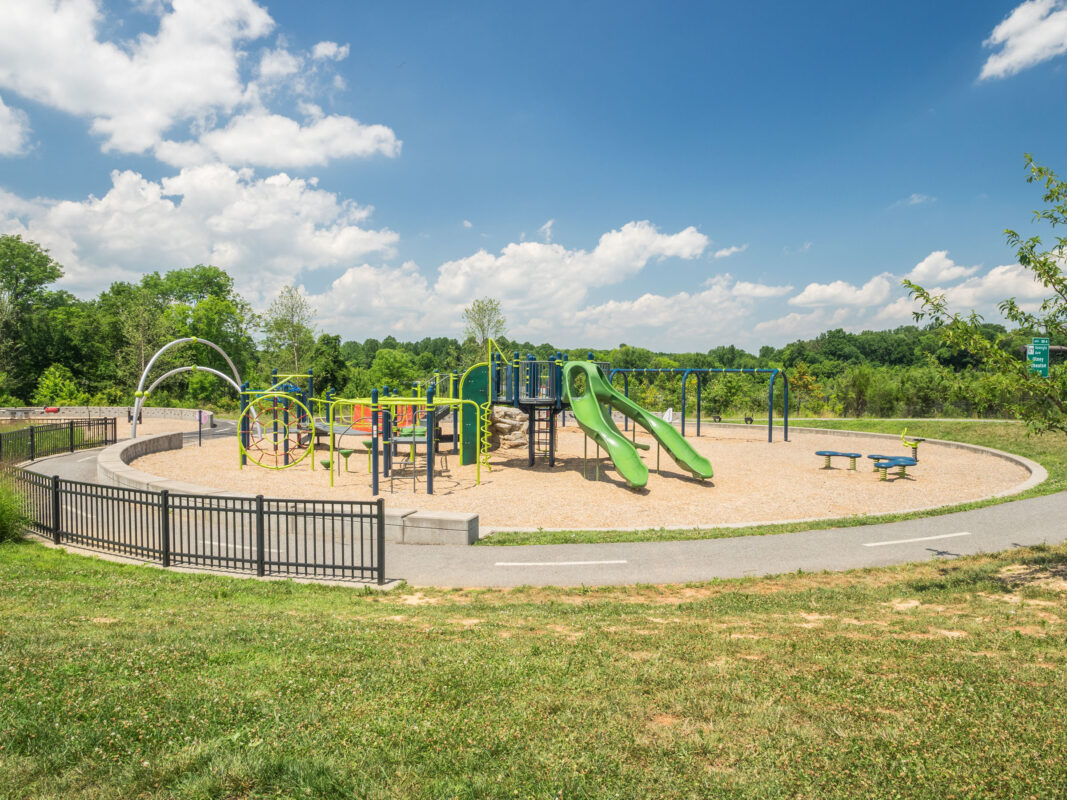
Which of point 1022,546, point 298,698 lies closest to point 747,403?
point 1022,546

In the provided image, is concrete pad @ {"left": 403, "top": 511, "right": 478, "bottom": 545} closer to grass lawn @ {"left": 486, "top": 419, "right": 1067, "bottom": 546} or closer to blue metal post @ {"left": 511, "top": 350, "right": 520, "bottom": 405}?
grass lawn @ {"left": 486, "top": 419, "right": 1067, "bottom": 546}

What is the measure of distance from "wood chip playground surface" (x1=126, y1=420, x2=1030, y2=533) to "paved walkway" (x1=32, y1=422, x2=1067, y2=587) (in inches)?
58.5

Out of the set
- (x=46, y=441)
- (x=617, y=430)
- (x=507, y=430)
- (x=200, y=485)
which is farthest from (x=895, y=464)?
(x=46, y=441)

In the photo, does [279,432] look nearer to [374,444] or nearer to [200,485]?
[200,485]

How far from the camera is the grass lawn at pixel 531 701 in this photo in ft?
10.5

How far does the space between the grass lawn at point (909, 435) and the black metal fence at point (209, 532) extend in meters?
2.43

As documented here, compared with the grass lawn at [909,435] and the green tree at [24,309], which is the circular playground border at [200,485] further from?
the green tree at [24,309]

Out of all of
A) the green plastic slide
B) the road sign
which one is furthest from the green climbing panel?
the road sign

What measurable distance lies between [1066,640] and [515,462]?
15610 millimetres

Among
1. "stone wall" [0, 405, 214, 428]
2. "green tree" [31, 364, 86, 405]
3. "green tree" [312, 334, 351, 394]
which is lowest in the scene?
"stone wall" [0, 405, 214, 428]

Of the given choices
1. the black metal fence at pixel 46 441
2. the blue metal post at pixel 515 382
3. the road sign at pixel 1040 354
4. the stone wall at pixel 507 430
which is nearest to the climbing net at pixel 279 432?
the black metal fence at pixel 46 441

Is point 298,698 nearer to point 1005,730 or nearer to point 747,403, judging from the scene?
point 1005,730

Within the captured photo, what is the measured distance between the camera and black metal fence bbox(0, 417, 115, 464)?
18.6 meters

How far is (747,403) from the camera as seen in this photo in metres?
42.3
